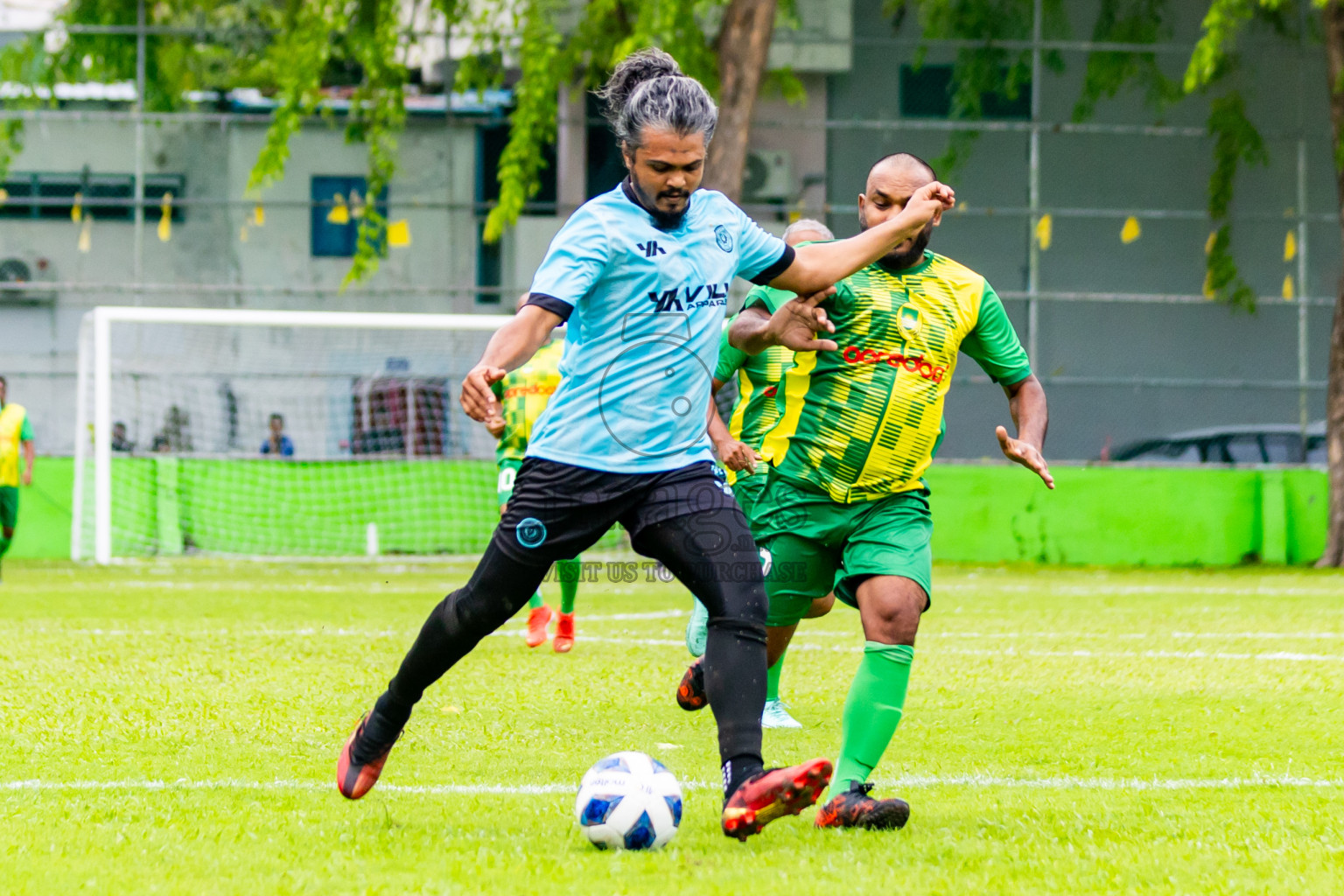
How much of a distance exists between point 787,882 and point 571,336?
4.80 ft

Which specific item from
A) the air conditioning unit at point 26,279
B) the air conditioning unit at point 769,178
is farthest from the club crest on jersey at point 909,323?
the air conditioning unit at point 26,279

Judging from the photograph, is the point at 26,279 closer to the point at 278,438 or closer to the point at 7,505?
the point at 278,438

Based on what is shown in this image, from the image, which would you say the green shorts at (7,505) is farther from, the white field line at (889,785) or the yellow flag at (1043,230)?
the yellow flag at (1043,230)

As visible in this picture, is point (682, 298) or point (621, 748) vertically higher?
point (682, 298)

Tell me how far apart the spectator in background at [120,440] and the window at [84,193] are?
3.55m

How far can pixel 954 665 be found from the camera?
7977mm

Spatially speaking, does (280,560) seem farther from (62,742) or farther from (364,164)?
(62,742)

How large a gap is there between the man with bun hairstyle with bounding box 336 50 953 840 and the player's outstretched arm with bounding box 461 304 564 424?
3 cm

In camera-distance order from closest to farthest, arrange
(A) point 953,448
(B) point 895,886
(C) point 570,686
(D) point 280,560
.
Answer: (B) point 895,886
(C) point 570,686
(D) point 280,560
(A) point 953,448

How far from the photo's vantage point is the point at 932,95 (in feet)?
70.5

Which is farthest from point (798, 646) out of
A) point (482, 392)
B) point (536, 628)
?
point (482, 392)

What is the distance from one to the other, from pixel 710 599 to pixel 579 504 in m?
0.40

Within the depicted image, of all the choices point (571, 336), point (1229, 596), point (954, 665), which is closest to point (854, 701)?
point (571, 336)

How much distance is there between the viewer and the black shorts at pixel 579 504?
4.00 metres
